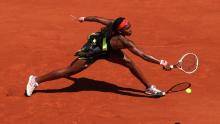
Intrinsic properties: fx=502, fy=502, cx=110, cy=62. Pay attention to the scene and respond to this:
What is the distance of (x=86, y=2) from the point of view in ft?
54.5

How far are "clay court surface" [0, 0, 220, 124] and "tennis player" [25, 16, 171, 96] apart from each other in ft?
0.98

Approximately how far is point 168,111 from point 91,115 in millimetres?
1413

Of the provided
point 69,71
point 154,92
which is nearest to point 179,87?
point 154,92

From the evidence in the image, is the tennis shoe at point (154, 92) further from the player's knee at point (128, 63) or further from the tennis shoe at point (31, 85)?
the tennis shoe at point (31, 85)

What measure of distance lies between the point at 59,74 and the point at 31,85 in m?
0.62

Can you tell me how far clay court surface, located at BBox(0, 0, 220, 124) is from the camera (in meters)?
9.16

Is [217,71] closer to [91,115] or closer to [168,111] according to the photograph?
[168,111]

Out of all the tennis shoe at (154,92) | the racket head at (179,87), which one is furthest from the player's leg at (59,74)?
the racket head at (179,87)

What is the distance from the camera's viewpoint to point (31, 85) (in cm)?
1000

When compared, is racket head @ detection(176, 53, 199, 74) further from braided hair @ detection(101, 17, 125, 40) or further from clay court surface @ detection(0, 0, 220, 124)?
braided hair @ detection(101, 17, 125, 40)

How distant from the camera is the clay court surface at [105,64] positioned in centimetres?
916

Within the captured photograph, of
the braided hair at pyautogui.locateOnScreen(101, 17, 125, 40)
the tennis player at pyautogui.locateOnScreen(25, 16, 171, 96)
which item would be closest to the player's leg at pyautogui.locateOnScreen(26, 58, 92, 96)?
the tennis player at pyautogui.locateOnScreen(25, 16, 171, 96)

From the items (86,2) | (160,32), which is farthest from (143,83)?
(86,2)

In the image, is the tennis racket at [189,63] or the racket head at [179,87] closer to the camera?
the tennis racket at [189,63]
